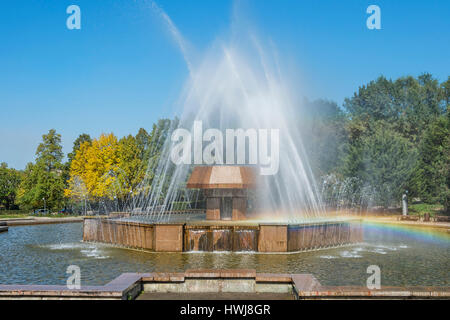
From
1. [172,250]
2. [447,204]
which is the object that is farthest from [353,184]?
[172,250]

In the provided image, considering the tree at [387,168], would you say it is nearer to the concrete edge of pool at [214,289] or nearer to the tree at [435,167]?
the tree at [435,167]

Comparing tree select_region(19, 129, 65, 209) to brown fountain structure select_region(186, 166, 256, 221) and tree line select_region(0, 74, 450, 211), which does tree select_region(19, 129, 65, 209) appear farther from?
brown fountain structure select_region(186, 166, 256, 221)

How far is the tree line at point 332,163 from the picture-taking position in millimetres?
44875

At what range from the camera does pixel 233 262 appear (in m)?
15.3

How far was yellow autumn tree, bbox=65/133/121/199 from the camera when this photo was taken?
4994 centimetres

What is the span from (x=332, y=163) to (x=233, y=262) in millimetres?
49792

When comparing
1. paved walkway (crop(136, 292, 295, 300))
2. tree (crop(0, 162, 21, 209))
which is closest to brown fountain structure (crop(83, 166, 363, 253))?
paved walkway (crop(136, 292, 295, 300))

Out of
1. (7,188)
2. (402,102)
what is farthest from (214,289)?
(402,102)

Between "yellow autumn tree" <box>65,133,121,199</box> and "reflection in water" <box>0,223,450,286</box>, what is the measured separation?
29.0 meters

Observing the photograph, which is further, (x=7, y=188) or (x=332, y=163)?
(x=7, y=188)

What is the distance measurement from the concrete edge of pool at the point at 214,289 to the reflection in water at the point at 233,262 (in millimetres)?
2408

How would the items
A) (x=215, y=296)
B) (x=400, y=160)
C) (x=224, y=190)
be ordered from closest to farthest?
(x=215, y=296), (x=224, y=190), (x=400, y=160)

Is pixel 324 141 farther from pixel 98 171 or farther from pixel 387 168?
pixel 98 171

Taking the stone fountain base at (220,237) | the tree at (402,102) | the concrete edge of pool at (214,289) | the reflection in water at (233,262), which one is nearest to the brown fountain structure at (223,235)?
the stone fountain base at (220,237)
